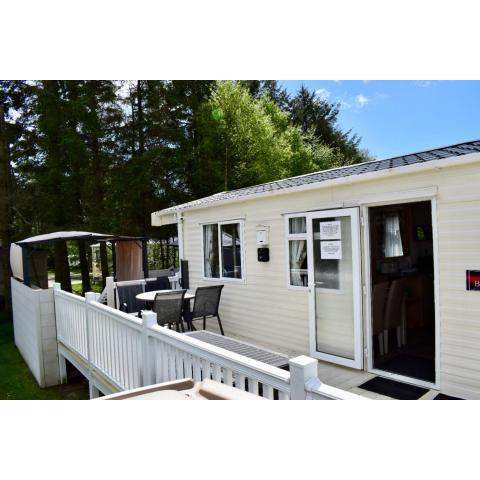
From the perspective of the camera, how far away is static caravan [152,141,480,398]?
341cm

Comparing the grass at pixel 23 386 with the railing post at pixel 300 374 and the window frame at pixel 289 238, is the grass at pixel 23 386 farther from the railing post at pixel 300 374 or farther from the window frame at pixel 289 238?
the railing post at pixel 300 374

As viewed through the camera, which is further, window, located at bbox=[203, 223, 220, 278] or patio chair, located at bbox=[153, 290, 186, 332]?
window, located at bbox=[203, 223, 220, 278]

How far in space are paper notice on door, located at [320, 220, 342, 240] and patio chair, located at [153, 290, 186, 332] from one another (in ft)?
7.51

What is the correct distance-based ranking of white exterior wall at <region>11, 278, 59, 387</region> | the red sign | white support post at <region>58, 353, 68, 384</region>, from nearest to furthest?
the red sign
white exterior wall at <region>11, 278, 59, 387</region>
white support post at <region>58, 353, 68, 384</region>

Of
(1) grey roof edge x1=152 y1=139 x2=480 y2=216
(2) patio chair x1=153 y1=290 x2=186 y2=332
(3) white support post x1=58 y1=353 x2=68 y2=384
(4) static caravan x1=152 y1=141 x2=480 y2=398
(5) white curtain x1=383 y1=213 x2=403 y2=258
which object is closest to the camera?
(4) static caravan x1=152 y1=141 x2=480 y2=398

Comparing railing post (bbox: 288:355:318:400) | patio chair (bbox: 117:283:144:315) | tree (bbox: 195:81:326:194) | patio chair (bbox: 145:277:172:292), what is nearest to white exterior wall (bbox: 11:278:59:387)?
patio chair (bbox: 117:283:144:315)

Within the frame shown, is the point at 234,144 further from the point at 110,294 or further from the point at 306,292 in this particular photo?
the point at 306,292

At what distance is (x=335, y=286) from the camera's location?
14.6 feet

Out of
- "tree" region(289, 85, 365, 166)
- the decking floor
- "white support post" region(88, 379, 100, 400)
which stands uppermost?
"tree" region(289, 85, 365, 166)

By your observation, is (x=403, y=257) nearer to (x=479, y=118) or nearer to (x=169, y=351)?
(x=169, y=351)

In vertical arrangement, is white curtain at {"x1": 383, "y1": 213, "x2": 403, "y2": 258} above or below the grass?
above

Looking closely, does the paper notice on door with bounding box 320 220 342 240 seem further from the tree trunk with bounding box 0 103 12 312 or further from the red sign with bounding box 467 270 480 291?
the tree trunk with bounding box 0 103 12 312

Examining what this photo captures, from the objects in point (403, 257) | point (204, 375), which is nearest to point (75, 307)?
point (204, 375)
